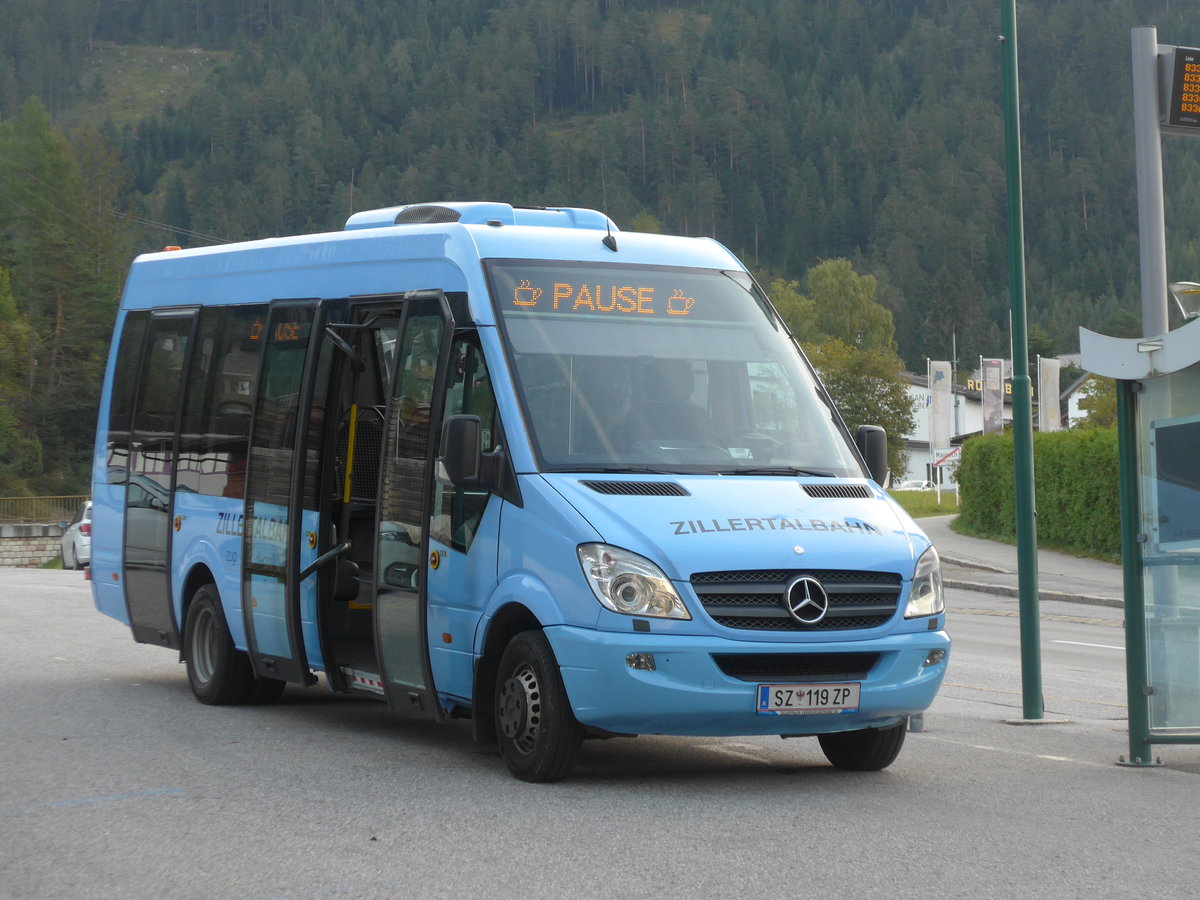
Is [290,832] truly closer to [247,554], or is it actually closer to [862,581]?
[862,581]

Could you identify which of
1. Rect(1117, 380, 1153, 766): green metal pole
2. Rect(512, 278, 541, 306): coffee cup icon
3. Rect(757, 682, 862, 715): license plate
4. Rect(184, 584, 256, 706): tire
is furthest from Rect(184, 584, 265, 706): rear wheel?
Rect(1117, 380, 1153, 766): green metal pole

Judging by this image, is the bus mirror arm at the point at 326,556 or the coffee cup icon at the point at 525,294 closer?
the coffee cup icon at the point at 525,294

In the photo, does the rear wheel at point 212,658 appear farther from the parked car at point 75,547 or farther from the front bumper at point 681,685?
the parked car at point 75,547

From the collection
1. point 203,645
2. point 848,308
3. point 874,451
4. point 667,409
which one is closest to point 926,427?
point 848,308

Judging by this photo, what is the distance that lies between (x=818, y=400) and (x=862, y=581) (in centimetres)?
153

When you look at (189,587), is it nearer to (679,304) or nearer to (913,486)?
(679,304)

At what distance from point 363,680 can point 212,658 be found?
2.20m

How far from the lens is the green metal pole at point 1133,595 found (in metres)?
9.37

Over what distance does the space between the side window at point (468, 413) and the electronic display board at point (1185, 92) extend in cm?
549

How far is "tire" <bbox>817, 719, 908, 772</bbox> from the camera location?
880cm

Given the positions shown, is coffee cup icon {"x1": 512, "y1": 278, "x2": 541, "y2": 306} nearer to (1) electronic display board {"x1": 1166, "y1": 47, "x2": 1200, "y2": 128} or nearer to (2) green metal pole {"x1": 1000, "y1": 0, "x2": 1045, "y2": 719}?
(2) green metal pole {"x1": 1000, "y1": 0, "x2": 1045, "y2": 719}

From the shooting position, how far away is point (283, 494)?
10.7 m

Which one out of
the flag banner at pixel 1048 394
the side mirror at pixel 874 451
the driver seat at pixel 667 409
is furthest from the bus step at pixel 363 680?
the flag banner at pixel 1048 394

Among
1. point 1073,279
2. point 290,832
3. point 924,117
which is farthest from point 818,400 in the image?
point 924,117
